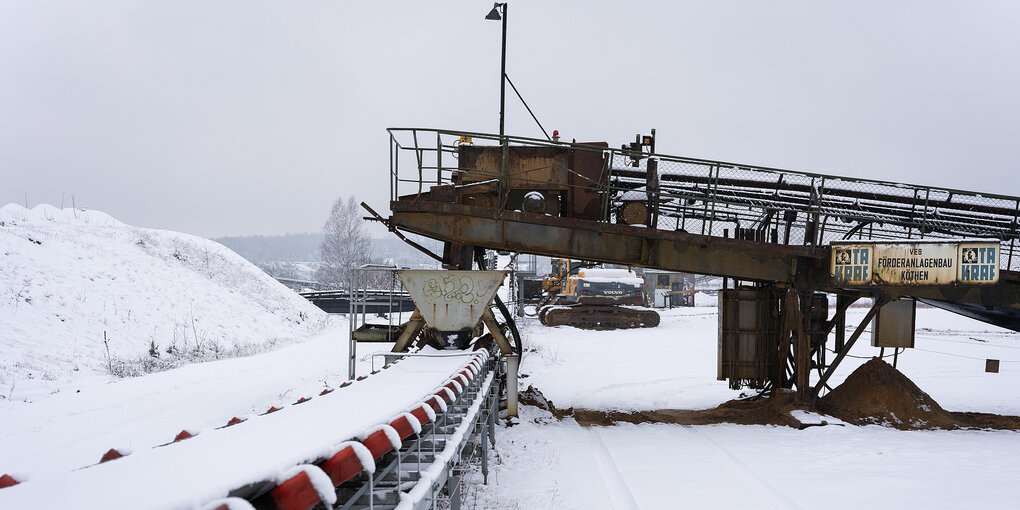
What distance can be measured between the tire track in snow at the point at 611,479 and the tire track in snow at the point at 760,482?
1.32 metres

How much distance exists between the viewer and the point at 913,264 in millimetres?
9336

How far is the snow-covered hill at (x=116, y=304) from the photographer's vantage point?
14031 millimetres

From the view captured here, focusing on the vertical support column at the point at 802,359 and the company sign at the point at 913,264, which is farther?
the vertical support column at the point at 802,359

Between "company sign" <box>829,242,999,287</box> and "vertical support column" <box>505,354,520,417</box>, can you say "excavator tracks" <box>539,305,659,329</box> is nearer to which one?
"company sign" <box>829,242,999,287</box>

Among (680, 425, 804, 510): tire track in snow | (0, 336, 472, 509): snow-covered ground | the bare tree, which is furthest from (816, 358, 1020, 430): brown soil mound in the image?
the bare tree

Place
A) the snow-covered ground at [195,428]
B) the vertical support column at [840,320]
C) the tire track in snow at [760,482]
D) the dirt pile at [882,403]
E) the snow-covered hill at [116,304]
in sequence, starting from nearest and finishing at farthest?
the snow-covered ground at [195,428] < the tire track in snow at [760,482] < the dirt pile at [882,403] < the vertical support column at [840,320] < the snow-covered hill at [116,304]

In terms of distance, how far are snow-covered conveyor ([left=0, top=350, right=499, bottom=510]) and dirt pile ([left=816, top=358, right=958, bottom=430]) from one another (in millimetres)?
7121

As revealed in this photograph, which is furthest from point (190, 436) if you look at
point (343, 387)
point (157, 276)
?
point (157, 276)

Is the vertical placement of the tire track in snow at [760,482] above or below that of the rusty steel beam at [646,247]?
below

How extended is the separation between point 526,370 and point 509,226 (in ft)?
21.9

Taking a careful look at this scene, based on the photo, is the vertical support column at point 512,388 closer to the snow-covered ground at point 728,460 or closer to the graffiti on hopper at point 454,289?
the snow-covered ground at point 728,460

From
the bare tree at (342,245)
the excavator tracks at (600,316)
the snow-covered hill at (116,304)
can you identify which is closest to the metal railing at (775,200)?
the snow-covered hill at (116,304)

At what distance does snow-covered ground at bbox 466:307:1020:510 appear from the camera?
5.80m

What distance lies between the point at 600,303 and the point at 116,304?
62.9ft
